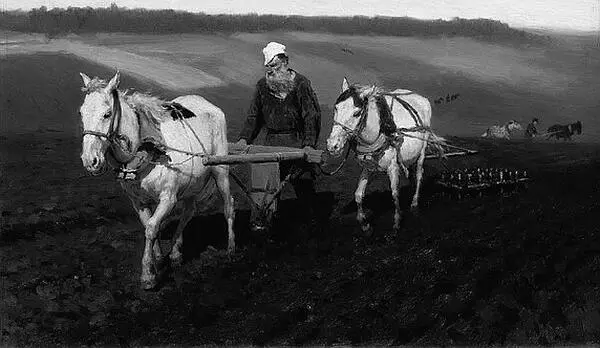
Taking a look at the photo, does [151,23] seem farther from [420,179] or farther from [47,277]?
[420,179]

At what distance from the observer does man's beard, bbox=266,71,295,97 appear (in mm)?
6176

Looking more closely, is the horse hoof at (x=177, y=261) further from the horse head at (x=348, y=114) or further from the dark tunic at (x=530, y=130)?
the dark tunic at (x=530, y=130)

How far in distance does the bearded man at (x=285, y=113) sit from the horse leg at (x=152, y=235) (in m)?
1.16

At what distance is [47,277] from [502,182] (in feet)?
14.2

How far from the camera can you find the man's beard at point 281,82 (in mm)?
6176

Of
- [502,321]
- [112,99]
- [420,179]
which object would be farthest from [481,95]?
[112,99]

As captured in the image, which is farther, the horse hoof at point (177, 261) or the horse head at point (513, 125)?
the horse head at point (513, 125)

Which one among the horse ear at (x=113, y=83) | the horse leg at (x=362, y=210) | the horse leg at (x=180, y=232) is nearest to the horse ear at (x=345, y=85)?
the horse leg at (x=362, y=210)

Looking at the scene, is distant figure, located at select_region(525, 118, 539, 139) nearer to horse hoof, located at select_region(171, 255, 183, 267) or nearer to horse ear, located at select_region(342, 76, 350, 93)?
horse ear, located at select_region(342, 76, 350, 93)

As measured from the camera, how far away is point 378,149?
638cm

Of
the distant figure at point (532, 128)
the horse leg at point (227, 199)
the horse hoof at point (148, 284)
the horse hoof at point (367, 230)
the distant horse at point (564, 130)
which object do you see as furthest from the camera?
the distant figure at point (532, 128)

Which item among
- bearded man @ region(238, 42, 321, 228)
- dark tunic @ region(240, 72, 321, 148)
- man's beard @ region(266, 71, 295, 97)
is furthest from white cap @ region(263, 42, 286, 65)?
dark tunic @ region(240, 72, 321, 148)

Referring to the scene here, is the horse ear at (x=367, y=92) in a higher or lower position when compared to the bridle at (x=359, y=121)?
higher

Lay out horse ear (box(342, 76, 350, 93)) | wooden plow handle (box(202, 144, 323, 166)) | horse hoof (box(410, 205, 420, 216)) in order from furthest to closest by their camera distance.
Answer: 1. horse hoof (box(410, 205, 420, 216))
2. horse ear (box(342, 76, 350, 93))
3. wooden plow handle (box(202, 144, 323, 166))
